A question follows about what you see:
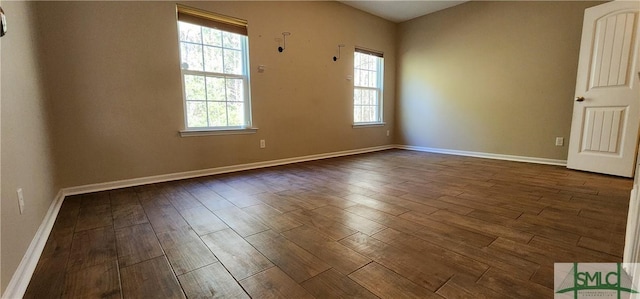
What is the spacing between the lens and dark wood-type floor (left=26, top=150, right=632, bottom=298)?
45.7 inches

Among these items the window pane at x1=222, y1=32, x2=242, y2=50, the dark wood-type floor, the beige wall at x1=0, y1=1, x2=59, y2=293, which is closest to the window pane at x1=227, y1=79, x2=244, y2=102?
the window pane at x1=222, y1=32, x2=242, y2=50

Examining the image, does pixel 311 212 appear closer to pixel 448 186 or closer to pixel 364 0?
pixel 448 186

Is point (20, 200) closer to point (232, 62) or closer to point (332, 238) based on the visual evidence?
point (332, 238)

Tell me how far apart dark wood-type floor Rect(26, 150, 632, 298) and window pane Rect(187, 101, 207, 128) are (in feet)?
2.41

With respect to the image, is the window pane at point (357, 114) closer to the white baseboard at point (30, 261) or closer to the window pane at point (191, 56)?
the window pane at point (191, 56)

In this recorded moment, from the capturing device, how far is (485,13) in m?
4.10

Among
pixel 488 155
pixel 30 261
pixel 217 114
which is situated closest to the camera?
pixel 30 261

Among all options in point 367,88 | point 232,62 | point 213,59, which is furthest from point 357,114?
point 213,59

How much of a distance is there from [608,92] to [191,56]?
468 centimetres

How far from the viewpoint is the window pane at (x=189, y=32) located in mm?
2971

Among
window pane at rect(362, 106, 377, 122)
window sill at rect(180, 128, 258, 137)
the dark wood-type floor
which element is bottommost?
the dark wood-type floor

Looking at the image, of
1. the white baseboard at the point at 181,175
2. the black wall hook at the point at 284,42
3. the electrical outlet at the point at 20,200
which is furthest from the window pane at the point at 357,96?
the electrical outlet at the point at 20,200

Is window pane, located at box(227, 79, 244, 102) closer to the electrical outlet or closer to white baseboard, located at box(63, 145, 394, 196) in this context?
white baseboard, located at box(63, 145, 394, 196)

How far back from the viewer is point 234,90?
342 centimetres
